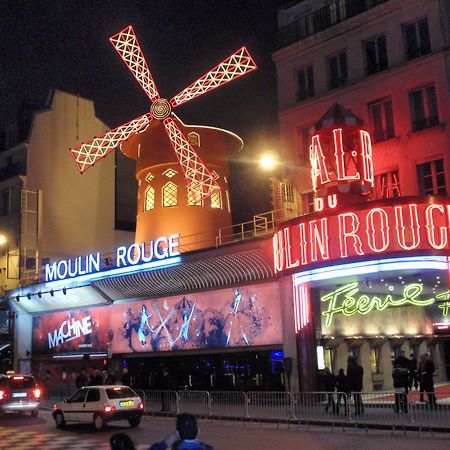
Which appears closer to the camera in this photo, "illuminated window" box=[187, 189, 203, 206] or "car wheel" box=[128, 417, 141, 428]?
"car wheel" box=[128, 417, 141, 428]

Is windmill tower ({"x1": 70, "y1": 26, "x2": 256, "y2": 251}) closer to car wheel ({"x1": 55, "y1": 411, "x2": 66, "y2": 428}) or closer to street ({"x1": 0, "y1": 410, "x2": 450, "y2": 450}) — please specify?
car wheel ({"x1": 55, "y1": 411, "x2": 66, "y2": 428})

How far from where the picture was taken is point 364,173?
Answer: 2000cm

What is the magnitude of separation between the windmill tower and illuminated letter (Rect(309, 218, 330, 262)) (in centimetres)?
973

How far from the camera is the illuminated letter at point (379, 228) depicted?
59.4ft

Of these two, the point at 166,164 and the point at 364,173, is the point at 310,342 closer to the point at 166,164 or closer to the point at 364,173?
the point at 364,173

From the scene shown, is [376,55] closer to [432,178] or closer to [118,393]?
[432,178]

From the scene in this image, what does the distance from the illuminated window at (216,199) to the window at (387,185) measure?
1079 centimetres

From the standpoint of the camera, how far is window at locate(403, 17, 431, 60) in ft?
69.9

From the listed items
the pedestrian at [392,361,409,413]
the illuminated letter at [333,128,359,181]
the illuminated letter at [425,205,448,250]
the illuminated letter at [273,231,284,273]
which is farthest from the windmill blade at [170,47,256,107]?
the pedestrian at [392,361,409,413]

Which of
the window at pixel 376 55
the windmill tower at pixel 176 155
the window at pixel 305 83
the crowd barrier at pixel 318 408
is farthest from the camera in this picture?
the windmill tower at pixel 176 155

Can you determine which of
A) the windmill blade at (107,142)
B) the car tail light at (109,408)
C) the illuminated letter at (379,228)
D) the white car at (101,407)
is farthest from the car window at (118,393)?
the windmill blade at (107,142)

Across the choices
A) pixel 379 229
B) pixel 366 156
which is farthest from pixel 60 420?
pixel 366 156

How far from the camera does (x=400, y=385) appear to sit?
18469 millimetres

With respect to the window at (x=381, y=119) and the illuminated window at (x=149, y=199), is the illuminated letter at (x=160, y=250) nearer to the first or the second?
the illuminated window at (x=149, y=199)
